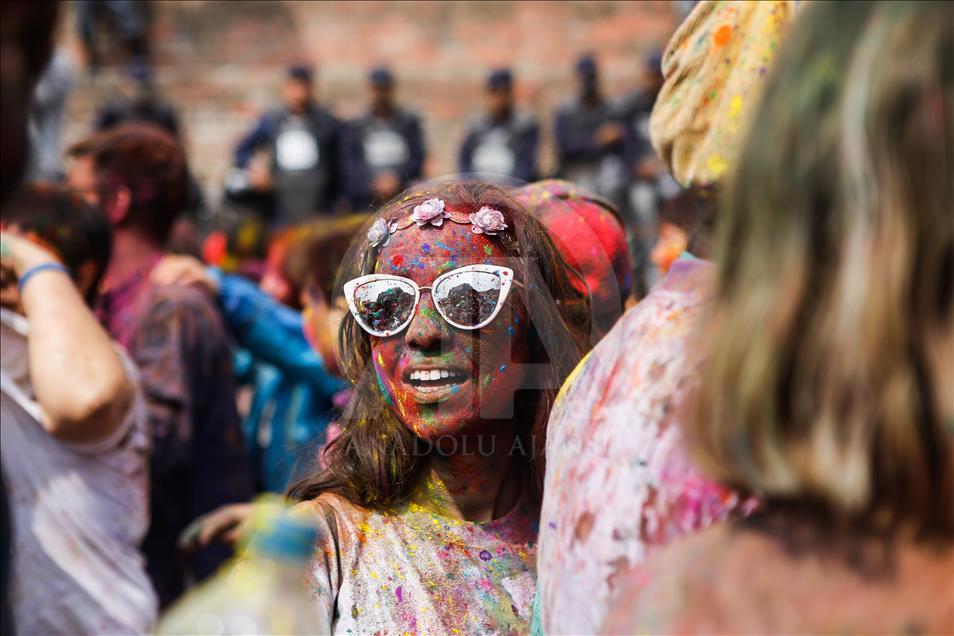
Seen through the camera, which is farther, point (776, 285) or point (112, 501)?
point (112, 501)

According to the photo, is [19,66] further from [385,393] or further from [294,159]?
[294,159]

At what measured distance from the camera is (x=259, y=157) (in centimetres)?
1098

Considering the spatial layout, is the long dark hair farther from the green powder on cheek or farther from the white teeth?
the white teeth

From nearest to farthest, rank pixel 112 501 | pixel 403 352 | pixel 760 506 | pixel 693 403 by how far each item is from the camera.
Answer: pixel 693 403, pixel 760 506, pixel 403 352, pixel 112 501

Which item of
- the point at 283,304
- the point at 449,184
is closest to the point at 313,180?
the point at 283,304

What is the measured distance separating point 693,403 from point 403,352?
1155 millimetres

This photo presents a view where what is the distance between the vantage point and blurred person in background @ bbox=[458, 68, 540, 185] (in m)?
11.2

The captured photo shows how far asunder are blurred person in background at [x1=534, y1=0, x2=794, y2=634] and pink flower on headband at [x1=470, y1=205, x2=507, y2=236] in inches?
28.7

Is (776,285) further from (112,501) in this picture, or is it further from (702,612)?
(112,501)

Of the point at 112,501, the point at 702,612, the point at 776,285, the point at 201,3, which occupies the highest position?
the point at 201,3

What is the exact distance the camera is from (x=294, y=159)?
1079cm

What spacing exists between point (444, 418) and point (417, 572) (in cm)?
30

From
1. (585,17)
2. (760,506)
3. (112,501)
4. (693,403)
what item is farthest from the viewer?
(585,17)

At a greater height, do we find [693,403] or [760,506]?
[693,403]
